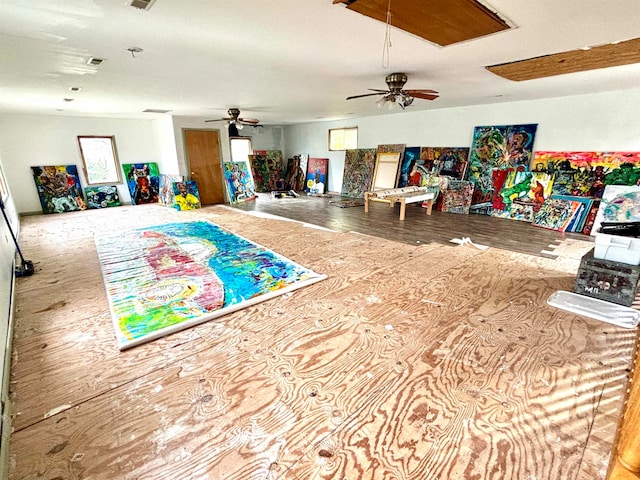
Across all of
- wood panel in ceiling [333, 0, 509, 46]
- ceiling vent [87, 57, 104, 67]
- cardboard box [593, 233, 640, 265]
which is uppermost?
wood panel in ceiling [333, 0, 509, 46]

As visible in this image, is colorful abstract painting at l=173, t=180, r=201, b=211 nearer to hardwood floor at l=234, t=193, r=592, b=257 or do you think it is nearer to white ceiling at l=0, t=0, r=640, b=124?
hardwood floor at l=234, t=193, r=592, b=257

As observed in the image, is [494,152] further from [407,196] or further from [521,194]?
[407,196]

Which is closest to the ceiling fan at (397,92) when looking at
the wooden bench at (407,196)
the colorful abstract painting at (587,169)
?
the wooden bench at (407,196)

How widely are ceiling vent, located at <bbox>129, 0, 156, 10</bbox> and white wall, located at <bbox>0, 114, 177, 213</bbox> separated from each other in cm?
629

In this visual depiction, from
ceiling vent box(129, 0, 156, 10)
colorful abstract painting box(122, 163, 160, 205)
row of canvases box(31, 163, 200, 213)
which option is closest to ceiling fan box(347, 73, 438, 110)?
ceiling vent box(129, 0, 156, 10)

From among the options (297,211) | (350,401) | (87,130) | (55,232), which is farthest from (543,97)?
(87,130)

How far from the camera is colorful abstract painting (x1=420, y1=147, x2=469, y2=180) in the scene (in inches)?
264

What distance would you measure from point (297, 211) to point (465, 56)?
456 cm

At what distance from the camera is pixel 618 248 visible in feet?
8.39

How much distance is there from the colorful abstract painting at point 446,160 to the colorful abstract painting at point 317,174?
3.50 meters

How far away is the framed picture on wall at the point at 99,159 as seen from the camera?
755 centimetres

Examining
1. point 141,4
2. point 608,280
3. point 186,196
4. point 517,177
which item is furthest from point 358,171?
point 141,4

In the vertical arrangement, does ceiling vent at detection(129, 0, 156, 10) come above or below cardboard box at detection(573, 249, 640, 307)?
above

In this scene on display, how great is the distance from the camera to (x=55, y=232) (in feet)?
17.5
